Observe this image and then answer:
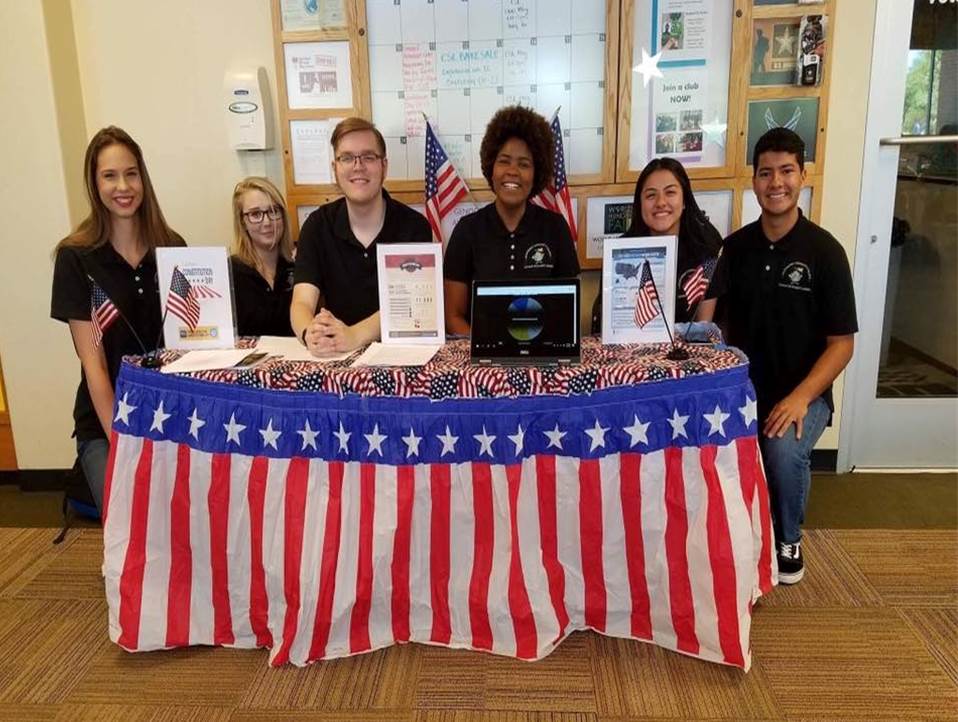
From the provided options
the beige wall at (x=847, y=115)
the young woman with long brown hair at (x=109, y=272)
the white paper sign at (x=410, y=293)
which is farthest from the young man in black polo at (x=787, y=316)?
the young woman with long brown hair at (x=109, y=272)

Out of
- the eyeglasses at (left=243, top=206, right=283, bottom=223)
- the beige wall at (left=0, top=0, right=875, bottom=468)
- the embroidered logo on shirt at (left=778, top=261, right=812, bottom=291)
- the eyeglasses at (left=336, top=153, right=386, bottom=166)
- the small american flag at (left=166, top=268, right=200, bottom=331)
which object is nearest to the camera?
the small american flag at (left=166, top=268, right=200, bottom=331)

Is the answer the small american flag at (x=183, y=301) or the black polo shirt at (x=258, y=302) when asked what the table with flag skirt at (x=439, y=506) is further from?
the black polo shirt at (x=258, y=302)

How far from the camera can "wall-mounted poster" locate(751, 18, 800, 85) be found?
9.30 ft

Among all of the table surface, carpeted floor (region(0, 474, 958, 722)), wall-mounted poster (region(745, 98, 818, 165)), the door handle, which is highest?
wall-mounted poster (region(745, 98, 818, 165))

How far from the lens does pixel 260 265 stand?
263 cm

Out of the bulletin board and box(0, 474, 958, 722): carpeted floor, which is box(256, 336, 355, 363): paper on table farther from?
the bulletin board

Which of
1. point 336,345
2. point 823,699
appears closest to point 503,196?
point 336,345

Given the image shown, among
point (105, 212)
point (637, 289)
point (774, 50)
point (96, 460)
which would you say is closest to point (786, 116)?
point (774, 50)

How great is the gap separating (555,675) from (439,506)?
571 mm

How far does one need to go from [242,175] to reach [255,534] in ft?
5.76

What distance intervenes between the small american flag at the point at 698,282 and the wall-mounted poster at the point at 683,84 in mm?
887

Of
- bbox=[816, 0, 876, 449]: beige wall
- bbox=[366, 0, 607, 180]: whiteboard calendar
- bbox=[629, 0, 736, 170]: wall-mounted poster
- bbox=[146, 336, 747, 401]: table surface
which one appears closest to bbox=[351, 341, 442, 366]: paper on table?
bbox=[146, 336, 747, 401]: table surface

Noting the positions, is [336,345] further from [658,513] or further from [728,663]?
[728,663]

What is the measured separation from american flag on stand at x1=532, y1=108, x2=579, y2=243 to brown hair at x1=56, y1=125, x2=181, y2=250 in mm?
1423
